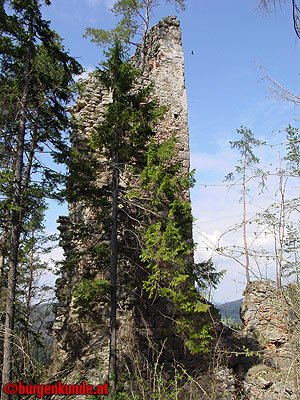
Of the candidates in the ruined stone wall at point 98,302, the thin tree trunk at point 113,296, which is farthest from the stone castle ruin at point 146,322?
the thin tree trunk at point 113,296

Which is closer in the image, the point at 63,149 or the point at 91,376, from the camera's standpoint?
the point at 91,376

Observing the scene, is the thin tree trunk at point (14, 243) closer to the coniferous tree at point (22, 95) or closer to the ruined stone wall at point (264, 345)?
the coniferous tree at point (22, 95)

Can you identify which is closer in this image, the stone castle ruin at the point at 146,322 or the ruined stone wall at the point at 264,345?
the stone castle ruin at the point at 146,322

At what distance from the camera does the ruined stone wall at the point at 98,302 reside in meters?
6.29

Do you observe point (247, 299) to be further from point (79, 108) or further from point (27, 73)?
point (27, 73)

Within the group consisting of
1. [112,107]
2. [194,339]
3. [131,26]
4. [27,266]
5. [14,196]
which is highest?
[131,26]

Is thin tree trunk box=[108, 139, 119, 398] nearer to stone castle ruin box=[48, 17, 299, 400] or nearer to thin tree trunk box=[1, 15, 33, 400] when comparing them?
stone castle ruin box=[48, 17, 299, 400]

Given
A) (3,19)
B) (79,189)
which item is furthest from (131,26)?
(79,189)

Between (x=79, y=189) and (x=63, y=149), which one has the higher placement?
(x=63, y=149)

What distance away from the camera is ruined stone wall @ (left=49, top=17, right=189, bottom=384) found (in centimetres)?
Answer: 629

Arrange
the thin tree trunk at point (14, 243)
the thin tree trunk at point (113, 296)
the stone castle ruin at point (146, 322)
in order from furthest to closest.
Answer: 1. the stone castle ruin at point (146, 322)
2. the thin tree trunk at point (113, 296)
3. the thin tree trunk at point (14, 243)

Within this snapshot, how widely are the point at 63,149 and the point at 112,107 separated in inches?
61.2

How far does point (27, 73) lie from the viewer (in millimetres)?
6258

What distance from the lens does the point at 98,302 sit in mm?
6324
